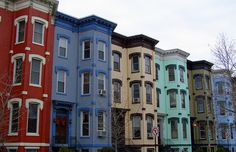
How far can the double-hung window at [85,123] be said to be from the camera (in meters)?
32.0

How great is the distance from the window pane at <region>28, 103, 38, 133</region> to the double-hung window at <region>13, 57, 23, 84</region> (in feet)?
7.64

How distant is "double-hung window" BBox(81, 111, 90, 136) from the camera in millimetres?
32000

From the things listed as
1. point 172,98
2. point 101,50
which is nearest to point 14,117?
point 101,50

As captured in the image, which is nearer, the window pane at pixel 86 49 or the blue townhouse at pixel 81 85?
the blue townhouse at pixel 81 85

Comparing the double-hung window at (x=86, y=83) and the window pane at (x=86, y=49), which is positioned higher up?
the window pane at (x=86, y=49)

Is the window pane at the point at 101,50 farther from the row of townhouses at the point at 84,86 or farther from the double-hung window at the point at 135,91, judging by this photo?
the double-hung window at the point at 135,91

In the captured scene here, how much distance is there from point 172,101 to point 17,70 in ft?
75.7

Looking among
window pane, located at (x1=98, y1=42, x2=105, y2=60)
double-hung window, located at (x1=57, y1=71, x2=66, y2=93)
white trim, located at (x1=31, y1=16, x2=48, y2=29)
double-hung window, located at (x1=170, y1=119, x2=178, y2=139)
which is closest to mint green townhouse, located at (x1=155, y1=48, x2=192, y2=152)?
double-hung window, located at (x1=170, y1=119, x2=178, y2=139)

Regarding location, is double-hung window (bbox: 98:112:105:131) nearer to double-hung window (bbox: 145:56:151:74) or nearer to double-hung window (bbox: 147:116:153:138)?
double-hung window (bbox: 147:116:153:138)

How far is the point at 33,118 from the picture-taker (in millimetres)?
27953

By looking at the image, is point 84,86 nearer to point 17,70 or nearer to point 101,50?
point 101,50

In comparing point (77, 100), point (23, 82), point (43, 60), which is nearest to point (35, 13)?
point (43, 60)

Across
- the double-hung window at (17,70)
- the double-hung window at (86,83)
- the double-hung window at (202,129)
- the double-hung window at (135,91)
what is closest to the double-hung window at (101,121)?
the double-hung window at (86,83)

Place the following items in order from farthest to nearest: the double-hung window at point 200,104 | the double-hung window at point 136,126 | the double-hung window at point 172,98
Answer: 1. the double-hung window at point 200,104
2. the double-hung window at point 172,98
3. the double-hung window at point 136,126
